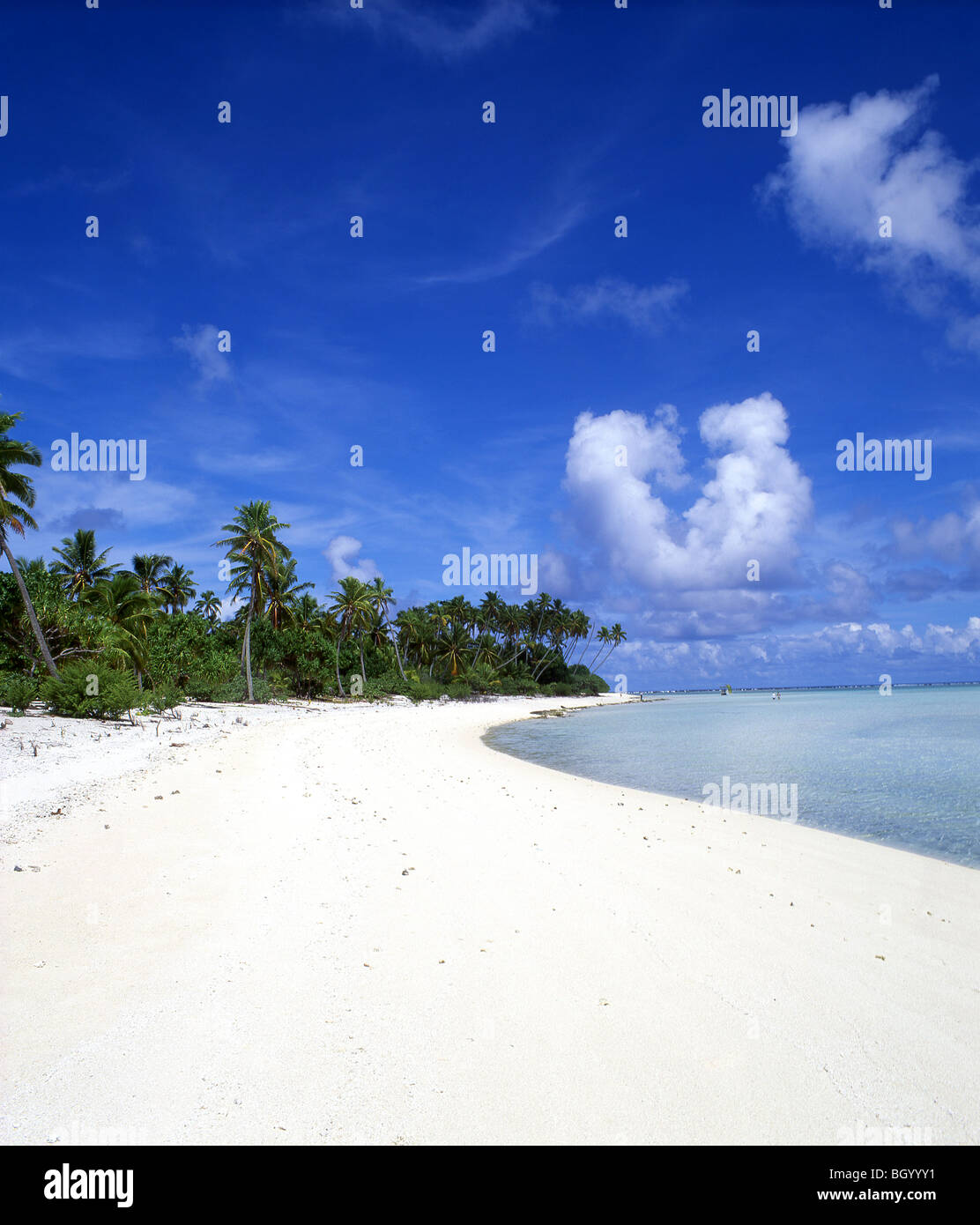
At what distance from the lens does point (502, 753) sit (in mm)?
26766

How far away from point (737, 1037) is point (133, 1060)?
3896mm

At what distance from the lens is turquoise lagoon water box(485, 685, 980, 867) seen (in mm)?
13375

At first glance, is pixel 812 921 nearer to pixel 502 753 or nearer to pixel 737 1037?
pixel 737 1037

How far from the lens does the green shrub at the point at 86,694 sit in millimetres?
25109

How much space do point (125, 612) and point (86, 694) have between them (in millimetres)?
12897

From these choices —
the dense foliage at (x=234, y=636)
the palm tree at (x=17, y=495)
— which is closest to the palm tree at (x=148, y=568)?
the dense foliage at (x=234, y=636)

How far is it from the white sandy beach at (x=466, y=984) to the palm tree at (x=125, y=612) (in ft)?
74.7

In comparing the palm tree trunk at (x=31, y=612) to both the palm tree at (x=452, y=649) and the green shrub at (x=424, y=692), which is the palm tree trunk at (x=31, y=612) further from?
the palm tree at (x=452, y=649)

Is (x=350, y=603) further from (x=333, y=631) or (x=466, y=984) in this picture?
(x=466, y=984)

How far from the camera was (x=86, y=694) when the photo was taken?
25281 millimetres

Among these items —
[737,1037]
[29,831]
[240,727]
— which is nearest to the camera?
[737,1037]
